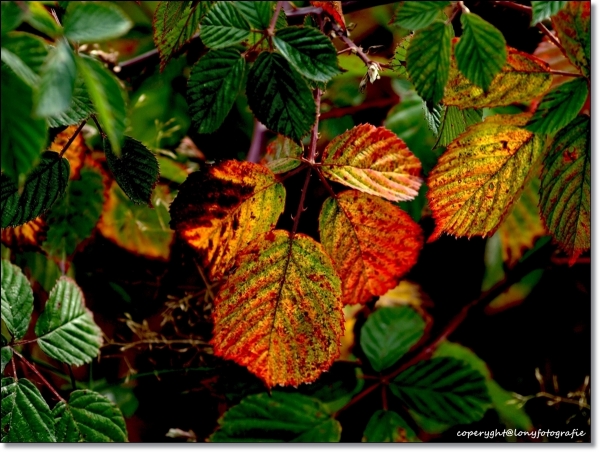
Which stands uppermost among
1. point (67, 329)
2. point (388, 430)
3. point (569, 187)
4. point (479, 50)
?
point (479, 50)

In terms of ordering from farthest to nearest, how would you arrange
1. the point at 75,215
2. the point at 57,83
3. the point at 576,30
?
1. the point at 75,215
2. the point at 576,30
3. the point at 57,83

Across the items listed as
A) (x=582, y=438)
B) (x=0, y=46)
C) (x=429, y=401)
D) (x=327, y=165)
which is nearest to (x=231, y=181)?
(x=327, y=165)

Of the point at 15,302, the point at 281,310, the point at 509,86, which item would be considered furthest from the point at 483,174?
the point at 15,302

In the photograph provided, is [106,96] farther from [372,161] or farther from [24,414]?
[24,414]

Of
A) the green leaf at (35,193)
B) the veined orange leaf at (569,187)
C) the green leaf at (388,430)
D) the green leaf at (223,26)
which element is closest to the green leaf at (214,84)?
the green leaf at (223,26)

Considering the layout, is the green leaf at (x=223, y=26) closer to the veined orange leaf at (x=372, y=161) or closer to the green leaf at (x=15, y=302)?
the veined orange leaf at (x=372, y=161)

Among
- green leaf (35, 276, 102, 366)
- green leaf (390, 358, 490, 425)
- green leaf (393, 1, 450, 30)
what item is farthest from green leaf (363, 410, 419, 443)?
green leaf (393, 1, 450, 30)
